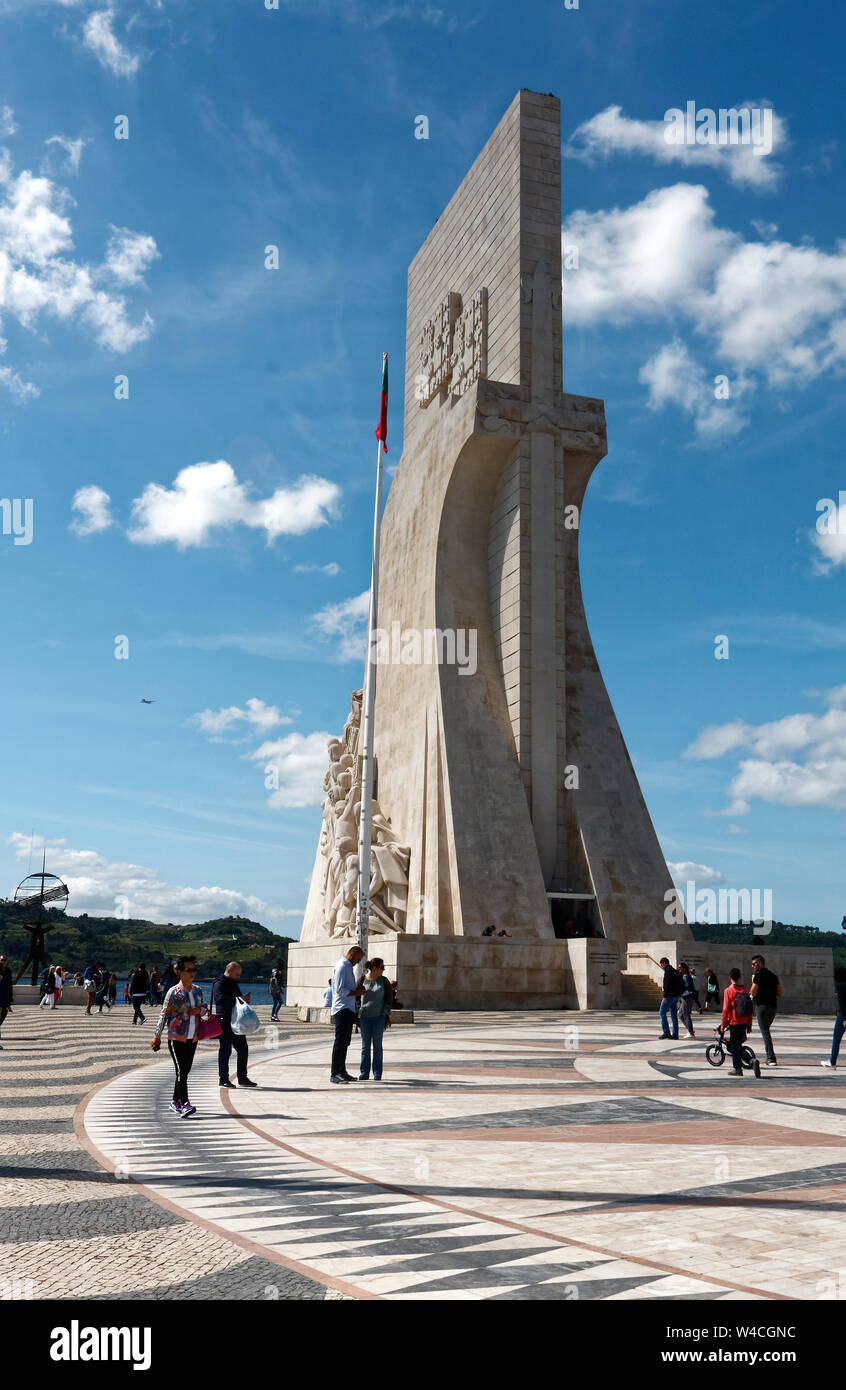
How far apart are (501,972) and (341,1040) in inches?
611

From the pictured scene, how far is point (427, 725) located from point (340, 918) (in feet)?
19.1

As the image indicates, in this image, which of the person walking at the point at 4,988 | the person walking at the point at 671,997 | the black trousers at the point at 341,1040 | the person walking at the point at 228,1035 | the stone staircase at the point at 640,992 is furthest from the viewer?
the stone staircase at the point at 640,992

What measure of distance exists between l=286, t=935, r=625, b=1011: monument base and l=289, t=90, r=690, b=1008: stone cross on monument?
61cm

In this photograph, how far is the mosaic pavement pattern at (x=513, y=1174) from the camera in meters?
4.36

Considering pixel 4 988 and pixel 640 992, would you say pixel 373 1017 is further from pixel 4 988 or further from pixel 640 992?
pixel 640 992

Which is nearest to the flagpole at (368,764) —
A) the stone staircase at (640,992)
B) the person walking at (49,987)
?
the stone staircase at (640,992)

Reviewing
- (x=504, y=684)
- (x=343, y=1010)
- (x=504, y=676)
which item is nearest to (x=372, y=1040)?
(x=343, y=1010)

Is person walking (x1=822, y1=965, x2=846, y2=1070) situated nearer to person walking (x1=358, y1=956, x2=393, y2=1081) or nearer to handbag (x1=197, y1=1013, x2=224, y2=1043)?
person walking (x1=358, y1=956, x2=393, y2=1081)

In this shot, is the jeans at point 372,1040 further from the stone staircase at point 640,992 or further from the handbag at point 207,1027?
the stone staircase at point 640,992

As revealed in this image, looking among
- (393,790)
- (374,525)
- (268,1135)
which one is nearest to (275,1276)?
(268,1135)

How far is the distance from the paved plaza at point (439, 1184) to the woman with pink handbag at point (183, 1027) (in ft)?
0.86

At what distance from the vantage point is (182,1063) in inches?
365
